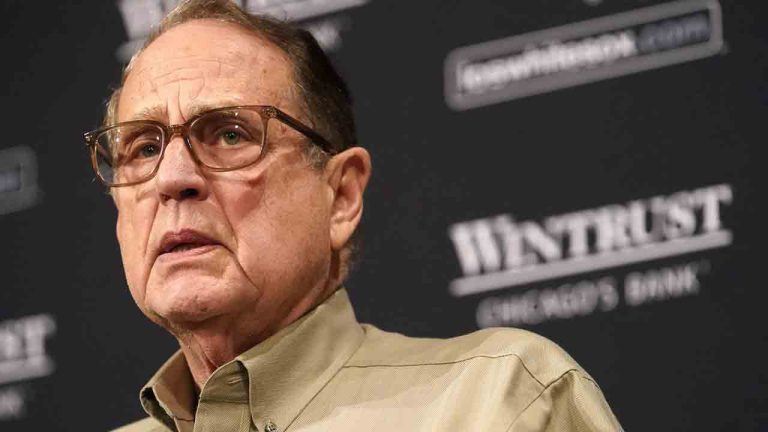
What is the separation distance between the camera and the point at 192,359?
196cm

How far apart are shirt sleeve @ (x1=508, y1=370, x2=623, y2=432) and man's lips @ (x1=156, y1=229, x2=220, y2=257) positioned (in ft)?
1.56

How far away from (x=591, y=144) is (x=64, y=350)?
3.94 feet

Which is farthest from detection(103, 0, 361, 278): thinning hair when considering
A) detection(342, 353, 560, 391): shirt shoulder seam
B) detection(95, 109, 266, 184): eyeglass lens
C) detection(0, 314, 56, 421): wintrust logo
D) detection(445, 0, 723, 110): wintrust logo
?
detection(0, 314, 56, 421): wintrust logo

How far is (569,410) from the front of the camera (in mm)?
1680

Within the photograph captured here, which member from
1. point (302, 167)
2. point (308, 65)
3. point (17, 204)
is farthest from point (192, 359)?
point (17, 204)

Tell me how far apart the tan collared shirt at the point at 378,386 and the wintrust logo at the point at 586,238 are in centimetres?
57

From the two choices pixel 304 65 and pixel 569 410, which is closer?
pixel 569 410

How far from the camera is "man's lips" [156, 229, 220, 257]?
183cm

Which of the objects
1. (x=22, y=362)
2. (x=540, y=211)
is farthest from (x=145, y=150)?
(x=22, y=362)

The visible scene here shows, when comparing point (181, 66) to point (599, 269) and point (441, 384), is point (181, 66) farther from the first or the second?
point (599, 269)

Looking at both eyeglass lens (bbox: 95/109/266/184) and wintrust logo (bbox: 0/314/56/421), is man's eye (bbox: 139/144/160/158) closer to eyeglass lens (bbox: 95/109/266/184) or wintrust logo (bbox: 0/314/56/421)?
eyeglass lens (bbox: 95/109/266/184)

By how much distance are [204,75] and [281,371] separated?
0.42 metres

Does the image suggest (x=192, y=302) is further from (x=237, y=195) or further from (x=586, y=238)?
(x=586, y=238)

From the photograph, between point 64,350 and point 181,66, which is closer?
point 181,66
